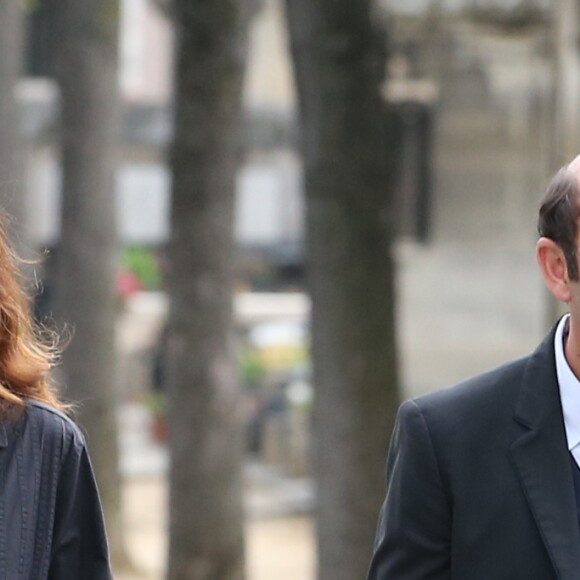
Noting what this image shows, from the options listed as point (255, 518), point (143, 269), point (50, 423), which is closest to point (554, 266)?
point (50, 423)

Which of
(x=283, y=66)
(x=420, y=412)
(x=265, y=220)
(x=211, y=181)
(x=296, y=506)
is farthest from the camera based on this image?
(x=265, y=220)

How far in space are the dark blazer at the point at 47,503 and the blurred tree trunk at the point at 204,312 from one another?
6.04m

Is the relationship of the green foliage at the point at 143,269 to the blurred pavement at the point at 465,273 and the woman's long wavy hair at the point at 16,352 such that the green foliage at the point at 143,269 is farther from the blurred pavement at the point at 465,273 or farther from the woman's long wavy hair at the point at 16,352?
the woman's long wavy hair at the point at 16,352

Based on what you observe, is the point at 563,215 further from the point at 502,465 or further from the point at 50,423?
the point at 50,423

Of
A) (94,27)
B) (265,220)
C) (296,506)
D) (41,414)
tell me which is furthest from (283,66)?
(41,414)

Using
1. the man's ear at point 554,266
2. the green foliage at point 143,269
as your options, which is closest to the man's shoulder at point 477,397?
the man's ear at point 554,266

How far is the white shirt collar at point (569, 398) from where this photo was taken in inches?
122

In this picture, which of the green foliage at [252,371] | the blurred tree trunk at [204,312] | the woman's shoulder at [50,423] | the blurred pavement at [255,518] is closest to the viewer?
the woman's shoulder at [50,423]

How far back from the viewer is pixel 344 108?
6594mm

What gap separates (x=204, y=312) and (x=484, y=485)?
6.46m

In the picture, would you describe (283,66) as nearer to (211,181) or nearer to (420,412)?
(211,181)

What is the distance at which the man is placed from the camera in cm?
301

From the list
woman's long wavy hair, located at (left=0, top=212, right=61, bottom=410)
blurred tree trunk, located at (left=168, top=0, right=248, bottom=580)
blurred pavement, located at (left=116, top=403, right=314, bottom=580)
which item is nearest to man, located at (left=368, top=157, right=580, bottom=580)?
woman's long wavy hair, located at (left=0, top=212, right=61, bottom=410)

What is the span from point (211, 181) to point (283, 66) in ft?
70.6
